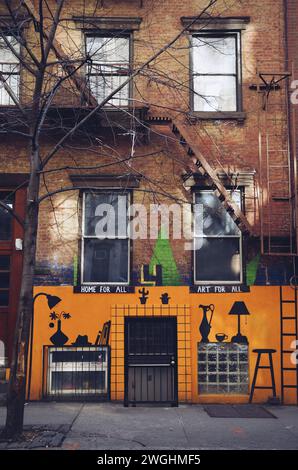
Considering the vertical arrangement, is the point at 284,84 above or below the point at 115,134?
above

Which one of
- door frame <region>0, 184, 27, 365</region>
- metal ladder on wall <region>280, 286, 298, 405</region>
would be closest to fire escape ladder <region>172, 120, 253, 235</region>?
metal ladder on wall <region>280, 286, 298, 405</region>

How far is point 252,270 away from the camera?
10312 millimetres

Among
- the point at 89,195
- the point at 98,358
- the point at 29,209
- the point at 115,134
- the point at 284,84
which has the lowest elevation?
the point at 98,358

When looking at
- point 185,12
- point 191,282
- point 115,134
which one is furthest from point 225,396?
point 185,12

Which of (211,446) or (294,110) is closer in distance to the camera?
(211,446)

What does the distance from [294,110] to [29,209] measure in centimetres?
661

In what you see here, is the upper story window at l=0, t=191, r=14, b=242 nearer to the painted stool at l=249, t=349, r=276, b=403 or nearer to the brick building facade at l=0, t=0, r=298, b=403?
the brick building facade at l=0, t=0, r=298, b=403

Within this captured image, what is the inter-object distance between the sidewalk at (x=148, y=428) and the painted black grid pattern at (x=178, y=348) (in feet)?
1.33

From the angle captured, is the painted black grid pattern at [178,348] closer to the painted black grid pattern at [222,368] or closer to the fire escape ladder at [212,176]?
the painted black grid pattern at [222,368]

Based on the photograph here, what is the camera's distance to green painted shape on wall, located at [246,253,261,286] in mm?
10281

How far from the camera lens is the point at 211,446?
6711mm
